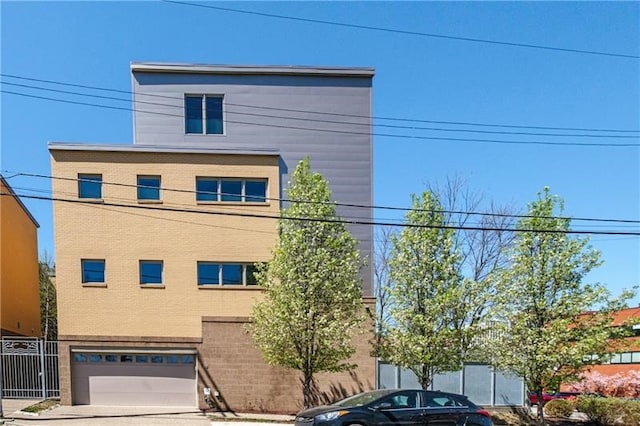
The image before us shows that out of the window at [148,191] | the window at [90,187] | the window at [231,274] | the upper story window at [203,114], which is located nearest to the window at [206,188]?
the window at [148,191]

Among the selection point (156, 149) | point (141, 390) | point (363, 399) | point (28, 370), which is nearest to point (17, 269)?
point (28, 370)

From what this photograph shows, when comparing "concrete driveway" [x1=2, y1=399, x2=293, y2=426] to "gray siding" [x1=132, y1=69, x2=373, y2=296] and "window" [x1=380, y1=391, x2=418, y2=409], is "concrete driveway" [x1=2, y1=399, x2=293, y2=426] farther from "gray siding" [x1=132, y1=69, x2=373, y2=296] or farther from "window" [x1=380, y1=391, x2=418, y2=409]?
"gray siding" [x1=132, y1=69, x2=373, y2=296]

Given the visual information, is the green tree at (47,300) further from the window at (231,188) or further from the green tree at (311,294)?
the green tree at (311,294)

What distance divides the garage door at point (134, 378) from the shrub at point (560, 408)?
13.1 metres

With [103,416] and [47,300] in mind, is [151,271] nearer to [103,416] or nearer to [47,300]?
[103,416]

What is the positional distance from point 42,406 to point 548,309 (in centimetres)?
1575

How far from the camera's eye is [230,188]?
16469 millimetres

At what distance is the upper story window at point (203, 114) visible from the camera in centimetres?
1817

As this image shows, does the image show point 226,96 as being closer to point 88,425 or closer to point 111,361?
point 111,361

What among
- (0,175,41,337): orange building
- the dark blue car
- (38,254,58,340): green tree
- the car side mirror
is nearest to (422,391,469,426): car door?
the dark blue car

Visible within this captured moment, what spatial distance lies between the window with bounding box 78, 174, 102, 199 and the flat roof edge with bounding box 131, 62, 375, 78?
16.8 feet

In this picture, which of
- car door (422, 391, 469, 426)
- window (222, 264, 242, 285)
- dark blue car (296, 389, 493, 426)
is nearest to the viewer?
dark blue car (296, 389, 493, 426)

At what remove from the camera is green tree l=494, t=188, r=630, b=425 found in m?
12.5

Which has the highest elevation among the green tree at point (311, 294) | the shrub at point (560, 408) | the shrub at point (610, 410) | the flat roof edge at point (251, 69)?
the flat roof edge at point (251, 69)
